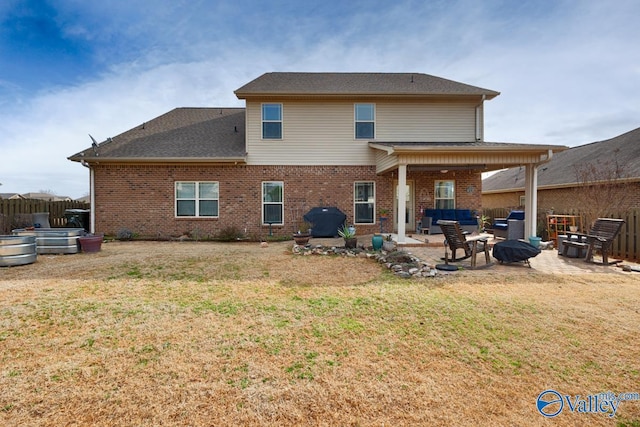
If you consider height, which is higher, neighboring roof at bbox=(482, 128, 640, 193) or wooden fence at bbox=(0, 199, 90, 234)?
neighboring roof at bbox=(482, 128, 640, 193)

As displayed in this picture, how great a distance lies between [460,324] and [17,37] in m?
17.4

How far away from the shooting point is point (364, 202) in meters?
12.5

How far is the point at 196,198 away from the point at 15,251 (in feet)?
19.2

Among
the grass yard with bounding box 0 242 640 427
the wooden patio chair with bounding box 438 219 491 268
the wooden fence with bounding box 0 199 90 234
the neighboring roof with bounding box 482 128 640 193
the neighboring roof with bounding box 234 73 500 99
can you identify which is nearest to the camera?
the grass yard with bounding box 0 242 640 427

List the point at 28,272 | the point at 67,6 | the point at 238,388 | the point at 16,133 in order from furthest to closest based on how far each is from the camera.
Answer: the point at 16,133, the point at 67,6, the point at 28,272, the point at 238,388

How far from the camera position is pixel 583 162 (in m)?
16.7

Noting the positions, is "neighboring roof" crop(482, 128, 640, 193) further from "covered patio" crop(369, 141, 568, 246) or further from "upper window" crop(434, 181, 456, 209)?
"upper window" crop(434, 181, 456, 209)

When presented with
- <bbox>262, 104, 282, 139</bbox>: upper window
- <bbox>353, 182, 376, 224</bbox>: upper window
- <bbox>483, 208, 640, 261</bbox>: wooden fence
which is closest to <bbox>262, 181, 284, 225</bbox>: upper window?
<bbox>262, 104, 282, 139</bbox>: upper window

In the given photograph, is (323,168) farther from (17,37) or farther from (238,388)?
(17,37)

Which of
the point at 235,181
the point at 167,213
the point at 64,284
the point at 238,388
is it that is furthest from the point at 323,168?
the point at 238,388

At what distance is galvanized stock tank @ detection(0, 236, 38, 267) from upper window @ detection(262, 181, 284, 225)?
704cm

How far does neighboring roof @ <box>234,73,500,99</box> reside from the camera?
11883mm

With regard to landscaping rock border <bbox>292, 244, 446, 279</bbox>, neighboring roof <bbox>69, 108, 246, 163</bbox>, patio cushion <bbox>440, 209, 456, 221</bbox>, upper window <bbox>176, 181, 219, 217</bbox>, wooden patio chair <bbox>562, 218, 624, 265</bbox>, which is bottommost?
landscaping rock border <bbox>292, 244, 446, 279</bbox>

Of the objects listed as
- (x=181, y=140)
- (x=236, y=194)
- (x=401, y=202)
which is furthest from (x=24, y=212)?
(x=401, y=202)
